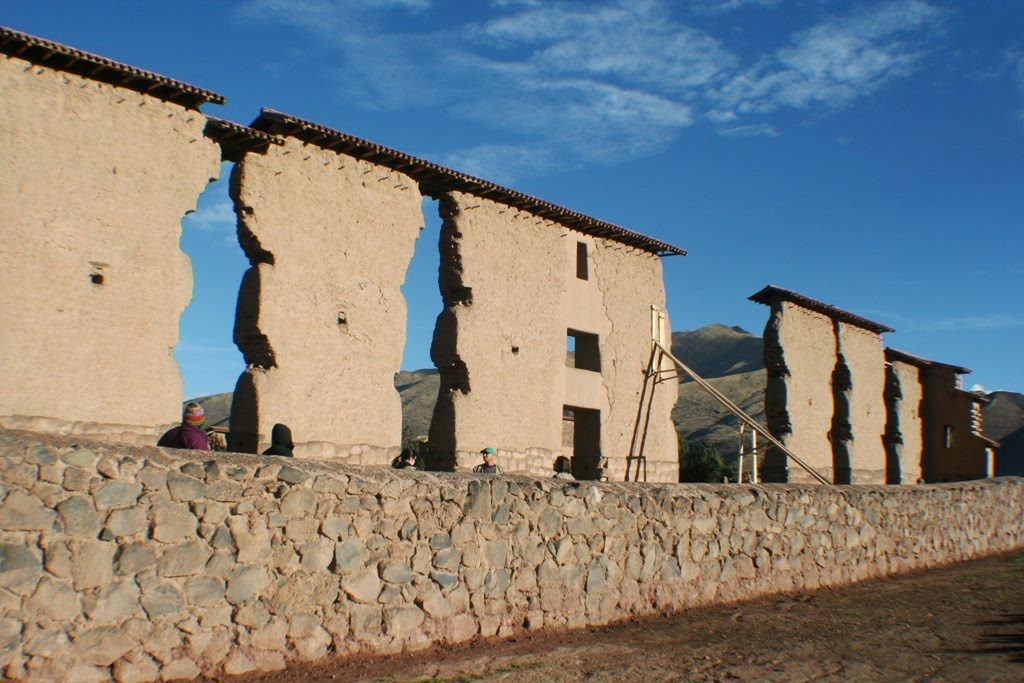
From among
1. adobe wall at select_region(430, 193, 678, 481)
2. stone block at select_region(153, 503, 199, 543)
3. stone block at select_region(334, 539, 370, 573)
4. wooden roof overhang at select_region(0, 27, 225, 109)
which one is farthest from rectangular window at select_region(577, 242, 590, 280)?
stone block at select_region(153, 503, 199, 543)

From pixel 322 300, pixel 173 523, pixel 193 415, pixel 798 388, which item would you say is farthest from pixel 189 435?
pixel 798 388

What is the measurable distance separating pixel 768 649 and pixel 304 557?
388cm

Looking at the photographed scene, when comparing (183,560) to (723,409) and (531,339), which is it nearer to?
(531,339)

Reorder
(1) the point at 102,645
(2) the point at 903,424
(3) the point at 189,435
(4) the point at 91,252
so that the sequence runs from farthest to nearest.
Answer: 1. (2) the point at 903,424
2. (4) the point at 91,252
3. (3) the point at 189,435
4. (1) the point at 102,645

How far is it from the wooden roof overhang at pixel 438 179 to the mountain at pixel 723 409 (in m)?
20.6

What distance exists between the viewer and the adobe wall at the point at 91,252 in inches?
438

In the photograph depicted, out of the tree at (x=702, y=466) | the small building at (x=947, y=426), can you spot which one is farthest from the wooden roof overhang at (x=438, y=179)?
the tree at (x=702, y=466)

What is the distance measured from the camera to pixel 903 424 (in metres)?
28.8

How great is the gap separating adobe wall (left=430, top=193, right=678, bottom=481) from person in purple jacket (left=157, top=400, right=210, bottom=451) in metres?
8.43

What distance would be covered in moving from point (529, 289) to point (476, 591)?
36.1ft

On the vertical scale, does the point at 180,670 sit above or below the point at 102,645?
below

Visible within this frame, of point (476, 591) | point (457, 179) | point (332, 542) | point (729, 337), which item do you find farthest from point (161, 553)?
point (729, 337)

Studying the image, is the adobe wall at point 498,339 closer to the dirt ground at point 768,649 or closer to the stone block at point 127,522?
the dirt ground at point 768,649

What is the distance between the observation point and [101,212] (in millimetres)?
11938
